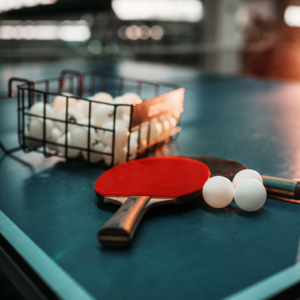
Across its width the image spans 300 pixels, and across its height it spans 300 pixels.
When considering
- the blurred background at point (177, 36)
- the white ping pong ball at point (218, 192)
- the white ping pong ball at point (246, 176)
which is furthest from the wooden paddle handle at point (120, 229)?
the blurred background at point (177, 36)

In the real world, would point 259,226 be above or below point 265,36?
below

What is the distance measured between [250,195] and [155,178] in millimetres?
205

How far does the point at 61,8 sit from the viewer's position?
2.45 meters

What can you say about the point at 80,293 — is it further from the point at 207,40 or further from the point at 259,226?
the point at 207,40

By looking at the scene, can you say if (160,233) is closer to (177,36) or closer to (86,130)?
(86,130)

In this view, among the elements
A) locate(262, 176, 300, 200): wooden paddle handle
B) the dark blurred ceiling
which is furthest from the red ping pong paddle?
the dark blurred ceiling

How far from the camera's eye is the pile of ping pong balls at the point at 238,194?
671 millimetres

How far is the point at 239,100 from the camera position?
2.12 meters

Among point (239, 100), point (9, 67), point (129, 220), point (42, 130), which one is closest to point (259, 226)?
point (129, 220)

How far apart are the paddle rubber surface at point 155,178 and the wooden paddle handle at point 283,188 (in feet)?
0.42

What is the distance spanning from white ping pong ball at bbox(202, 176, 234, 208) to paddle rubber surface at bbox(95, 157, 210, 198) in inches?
1.1

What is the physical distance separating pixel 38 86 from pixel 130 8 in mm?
7855

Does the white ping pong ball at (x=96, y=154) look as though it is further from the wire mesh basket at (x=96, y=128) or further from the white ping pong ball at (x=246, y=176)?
the white ping pong ball at (x=246, y=176)

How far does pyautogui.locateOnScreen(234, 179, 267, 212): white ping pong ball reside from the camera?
670 millimetres
